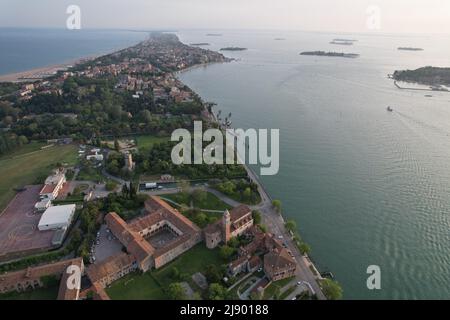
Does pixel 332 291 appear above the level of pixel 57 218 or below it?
below

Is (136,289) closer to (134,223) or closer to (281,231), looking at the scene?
(134,223)

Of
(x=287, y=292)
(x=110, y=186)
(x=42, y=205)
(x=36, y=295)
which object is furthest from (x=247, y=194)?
(x=42, y=205)

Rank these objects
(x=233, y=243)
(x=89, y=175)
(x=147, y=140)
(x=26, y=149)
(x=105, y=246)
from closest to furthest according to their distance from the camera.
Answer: (x=233, y=243), (x=105, y=246), (x=89, y=175), (x=26, y=149), (x=147, y=140)

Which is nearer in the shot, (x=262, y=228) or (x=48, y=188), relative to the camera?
(x=262, y=228)

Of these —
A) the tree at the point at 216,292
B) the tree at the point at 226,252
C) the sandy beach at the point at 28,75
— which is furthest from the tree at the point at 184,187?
the sandy beach at the point at 28,75

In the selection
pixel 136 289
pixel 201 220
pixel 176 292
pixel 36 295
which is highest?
pixel 201 220

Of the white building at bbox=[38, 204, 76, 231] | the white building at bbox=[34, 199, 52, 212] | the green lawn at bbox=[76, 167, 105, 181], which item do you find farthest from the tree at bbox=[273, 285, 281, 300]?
the green lawn at bbox=[76, 167, 105, 181]
